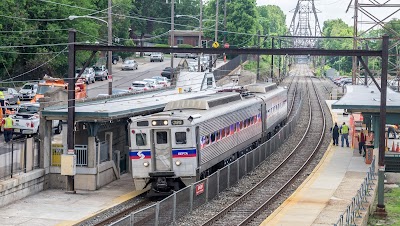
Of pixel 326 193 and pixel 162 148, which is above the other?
pixel 162 148

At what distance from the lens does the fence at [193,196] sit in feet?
72.0

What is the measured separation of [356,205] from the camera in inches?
1006

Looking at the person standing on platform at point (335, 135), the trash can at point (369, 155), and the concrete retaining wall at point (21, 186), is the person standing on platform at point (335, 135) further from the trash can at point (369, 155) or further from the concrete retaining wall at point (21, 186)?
the concrete retaining wall at point (21, 186)

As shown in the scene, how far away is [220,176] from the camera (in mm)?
30266

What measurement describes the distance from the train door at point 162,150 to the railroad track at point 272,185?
274 centimetres

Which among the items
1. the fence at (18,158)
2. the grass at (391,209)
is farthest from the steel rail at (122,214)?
the grass at (391,209)

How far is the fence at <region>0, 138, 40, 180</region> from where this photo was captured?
2834cm

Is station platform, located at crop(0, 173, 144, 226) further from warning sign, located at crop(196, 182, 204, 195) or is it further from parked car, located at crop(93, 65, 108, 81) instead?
parked car, located at crop(93, 65, 108, 81)

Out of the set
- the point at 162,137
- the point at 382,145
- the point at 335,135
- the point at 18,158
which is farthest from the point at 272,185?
the point at 335,135

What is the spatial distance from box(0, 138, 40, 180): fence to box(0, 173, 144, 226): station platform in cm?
109

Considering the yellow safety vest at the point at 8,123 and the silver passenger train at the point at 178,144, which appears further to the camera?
the yellow safety vest at the point at 8,123

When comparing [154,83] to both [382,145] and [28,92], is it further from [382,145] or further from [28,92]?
[382,145]

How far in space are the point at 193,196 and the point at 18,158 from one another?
724 centimetres

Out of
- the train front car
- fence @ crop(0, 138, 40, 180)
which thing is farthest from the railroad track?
fence @ crop(0, 138, 40, 180)
